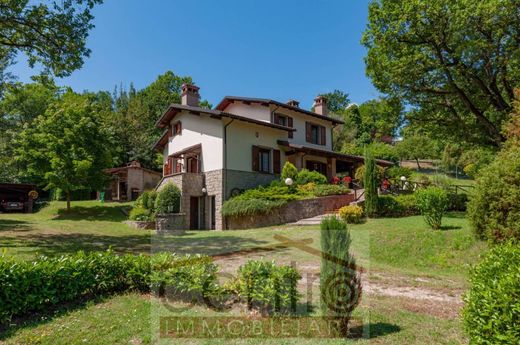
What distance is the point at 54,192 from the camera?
102 feet

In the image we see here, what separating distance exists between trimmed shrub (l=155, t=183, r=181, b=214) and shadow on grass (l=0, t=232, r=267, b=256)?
455cm

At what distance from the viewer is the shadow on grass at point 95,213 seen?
22.2 meters

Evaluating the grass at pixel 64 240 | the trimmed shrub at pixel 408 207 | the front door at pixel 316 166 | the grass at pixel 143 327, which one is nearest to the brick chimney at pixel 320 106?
the front door at pixel 316 166

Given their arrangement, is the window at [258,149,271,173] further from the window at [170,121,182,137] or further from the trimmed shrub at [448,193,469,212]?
the trimmed shrub at [448,193,469,212]

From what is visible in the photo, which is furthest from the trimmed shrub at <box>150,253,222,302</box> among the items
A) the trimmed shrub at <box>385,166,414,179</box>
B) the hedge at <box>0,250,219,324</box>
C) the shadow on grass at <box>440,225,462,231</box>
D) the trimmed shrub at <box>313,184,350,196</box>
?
the trimmed shrub at <box>385,166,414,179</box>

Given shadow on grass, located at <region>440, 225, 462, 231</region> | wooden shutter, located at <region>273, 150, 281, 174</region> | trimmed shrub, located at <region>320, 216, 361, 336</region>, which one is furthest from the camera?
wooden shutter, located at <region>273, 150, 281, 174</region>

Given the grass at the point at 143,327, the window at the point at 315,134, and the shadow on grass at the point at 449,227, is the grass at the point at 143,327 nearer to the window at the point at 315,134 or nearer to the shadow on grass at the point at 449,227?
the shadow on grass at the point at 449,227

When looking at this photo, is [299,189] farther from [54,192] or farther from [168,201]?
[54,192]

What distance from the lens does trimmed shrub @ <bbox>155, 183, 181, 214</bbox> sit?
760 inches

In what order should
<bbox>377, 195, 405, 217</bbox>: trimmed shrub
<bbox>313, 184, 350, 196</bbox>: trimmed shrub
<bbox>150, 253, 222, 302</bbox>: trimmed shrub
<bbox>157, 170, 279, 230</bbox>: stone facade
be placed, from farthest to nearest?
<bbox>157, 170, 279, 230</bbox>: stone facade
<bbox>313, 184, 350, 196</bbox>: trimmed shrub
<bbox>377, 195, 405, 217</bbox>: trimmed shrub
<bbox>150, 253, 222, 302</bbox>: trimmed shrub

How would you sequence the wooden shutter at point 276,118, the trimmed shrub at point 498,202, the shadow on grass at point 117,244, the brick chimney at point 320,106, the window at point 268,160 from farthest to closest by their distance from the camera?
the brick chimney at point 320,106
the wooden shutter at point 276,118
the window at point 268,160
the shadow on grass at point 117,244
the trimmed shrub at point 498,202

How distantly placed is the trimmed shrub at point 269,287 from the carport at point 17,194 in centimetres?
2646

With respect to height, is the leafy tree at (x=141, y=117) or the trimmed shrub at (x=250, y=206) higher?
the leafy tree at (x=141, y=117)

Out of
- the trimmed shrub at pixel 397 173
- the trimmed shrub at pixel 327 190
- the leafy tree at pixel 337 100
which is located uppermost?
the leafy tree at pixel 337 100
